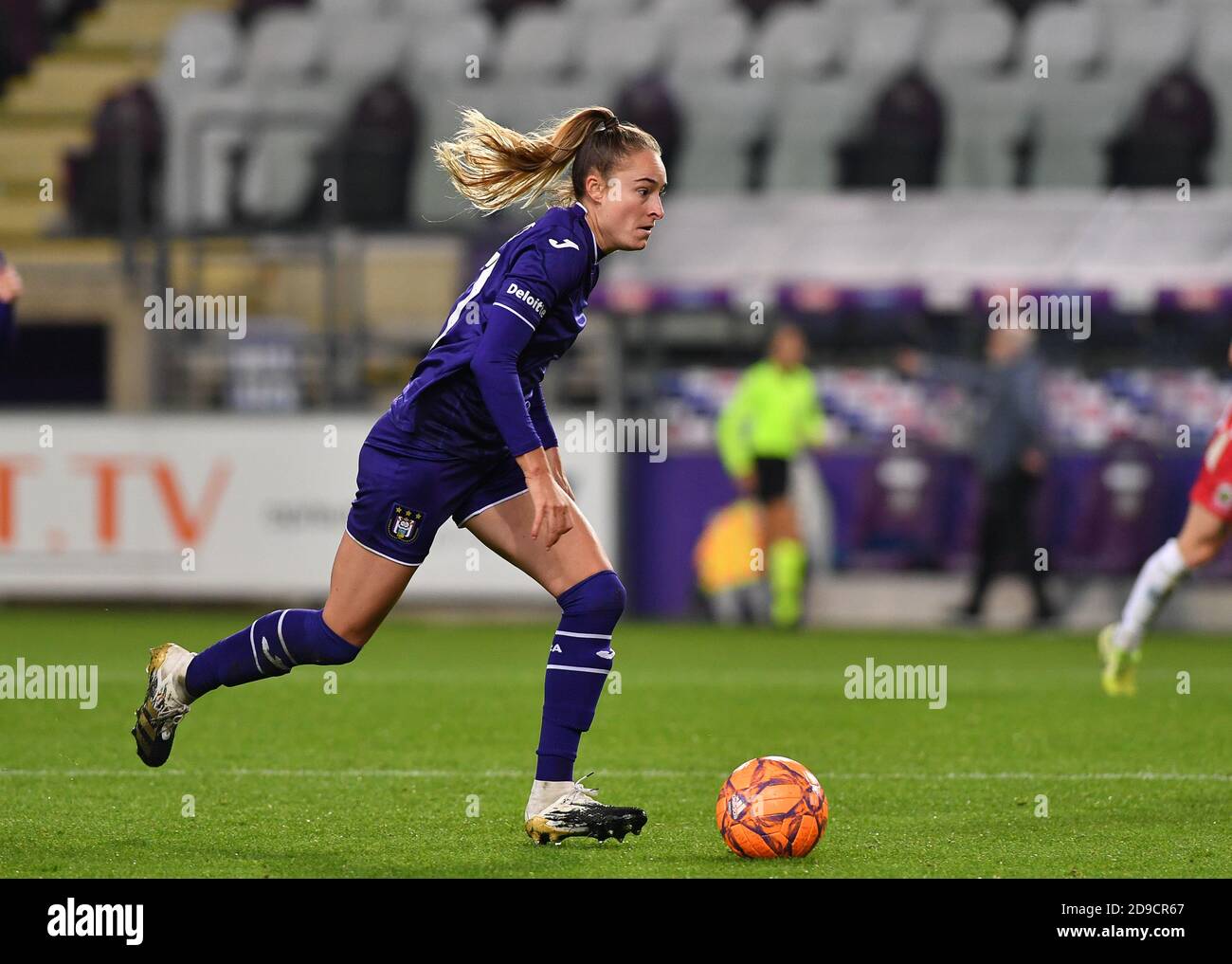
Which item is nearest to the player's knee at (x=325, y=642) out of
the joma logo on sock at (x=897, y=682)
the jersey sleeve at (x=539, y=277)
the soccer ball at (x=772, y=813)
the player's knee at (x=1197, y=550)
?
the jersey sleeve at (x=539, y=277)

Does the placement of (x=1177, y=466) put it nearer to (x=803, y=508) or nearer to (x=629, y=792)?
(x=803, y=508)

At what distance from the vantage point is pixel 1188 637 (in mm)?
14750

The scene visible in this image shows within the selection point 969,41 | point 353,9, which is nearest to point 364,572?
point 969,41

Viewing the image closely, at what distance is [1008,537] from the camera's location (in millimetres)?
15195

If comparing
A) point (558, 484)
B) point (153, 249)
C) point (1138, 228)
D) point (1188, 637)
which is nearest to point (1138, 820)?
point (558, 484)

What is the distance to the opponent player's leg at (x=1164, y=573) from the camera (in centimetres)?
978

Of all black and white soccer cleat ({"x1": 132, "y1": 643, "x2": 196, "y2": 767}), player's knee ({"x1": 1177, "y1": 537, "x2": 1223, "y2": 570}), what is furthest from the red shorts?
black and white soccer cleat ({"x1": 132, "y1": 643, "x2": 196, "y2": 767})

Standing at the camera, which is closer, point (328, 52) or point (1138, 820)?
point (1138, 820)

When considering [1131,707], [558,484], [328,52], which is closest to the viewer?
[558,484]

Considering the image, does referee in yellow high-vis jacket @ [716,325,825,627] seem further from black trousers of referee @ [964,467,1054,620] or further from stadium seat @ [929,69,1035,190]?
stadium seat @ [929,69,1035,190]

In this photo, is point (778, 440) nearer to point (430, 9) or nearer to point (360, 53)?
point (360, 53)

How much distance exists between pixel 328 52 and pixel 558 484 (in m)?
16.1

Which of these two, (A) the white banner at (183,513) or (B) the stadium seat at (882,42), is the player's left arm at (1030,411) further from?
(B) the stadium seat at (882,42)
